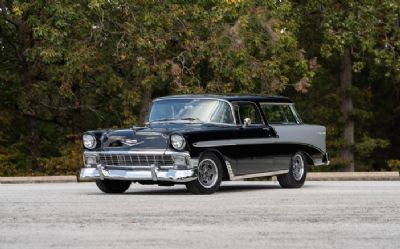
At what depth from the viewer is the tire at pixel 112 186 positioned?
66.8ft

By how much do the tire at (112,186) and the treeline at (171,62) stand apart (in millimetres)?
14475

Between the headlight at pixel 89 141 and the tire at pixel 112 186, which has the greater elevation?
the headlight at pixel 89 141

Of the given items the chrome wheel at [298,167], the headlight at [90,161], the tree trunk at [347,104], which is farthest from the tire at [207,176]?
the tree trunk at [347,104]

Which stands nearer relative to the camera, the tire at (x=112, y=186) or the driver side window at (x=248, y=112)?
the tire at (x=112, y=186)

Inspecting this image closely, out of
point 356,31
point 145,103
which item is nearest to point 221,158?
point 145,103

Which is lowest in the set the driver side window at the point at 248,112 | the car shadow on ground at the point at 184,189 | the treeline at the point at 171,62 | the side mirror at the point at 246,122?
the car shadow on ground at the point at 184,189

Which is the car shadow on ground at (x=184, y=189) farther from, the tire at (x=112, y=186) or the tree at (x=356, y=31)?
the tree at (x=356, y=31)

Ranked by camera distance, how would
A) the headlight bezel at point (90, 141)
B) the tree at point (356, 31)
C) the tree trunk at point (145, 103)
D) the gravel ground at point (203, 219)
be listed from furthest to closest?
the tree at point (356, 31)
the tree trunk at point (145, 103)
the headlight bezel at point (90, 141)
the gravel ground at point (203, 219)

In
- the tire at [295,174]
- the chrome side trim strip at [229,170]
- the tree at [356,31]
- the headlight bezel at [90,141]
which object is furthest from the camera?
Result: the tree at [356,31]

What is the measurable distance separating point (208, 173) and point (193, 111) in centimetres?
154

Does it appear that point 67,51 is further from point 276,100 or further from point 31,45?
point 276,100

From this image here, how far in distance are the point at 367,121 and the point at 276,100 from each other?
27610 millimetres

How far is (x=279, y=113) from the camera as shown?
856 inches

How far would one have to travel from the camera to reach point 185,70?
3697 centimetres
